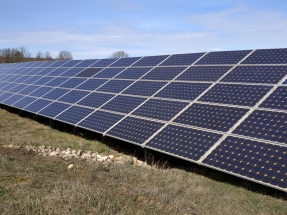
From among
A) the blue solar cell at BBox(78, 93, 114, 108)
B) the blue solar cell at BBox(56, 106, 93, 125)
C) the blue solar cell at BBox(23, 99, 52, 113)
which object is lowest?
the blue solar cell at BBox(23, 99, 52, 113)

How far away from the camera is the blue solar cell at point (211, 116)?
32.3 feet

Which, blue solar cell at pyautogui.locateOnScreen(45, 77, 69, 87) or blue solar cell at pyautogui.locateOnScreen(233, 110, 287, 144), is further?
blue solar cell at pyautogui.locateOnScreen(45, 77, 69, 87)

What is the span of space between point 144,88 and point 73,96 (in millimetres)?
4542

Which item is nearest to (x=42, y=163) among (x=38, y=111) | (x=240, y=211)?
(x=240, y=211)

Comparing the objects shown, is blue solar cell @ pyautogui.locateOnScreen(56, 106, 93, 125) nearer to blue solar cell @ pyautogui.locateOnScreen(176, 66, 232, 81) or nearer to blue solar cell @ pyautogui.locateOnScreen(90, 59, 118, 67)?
blue solar cell @ pyautogui.locateOnScreen(176, 66, 232, 81)

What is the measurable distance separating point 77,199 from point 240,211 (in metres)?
3.35

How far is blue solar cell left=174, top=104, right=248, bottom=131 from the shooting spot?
984 centimetres

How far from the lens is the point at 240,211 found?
6.84 metres

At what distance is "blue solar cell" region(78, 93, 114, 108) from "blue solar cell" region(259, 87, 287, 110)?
7.11 m

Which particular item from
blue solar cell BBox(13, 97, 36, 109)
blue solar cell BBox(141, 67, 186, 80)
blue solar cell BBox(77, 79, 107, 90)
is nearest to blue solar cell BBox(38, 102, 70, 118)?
blue solar cell BBox(77, 79, 107, 90)

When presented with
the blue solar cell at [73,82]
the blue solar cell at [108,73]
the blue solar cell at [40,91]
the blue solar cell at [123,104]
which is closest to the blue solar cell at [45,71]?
the blue solar cell at [40,91]

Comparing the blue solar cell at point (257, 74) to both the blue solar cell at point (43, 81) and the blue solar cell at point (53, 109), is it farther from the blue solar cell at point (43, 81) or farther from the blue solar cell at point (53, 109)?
the blue solar cell at point (43, 81)

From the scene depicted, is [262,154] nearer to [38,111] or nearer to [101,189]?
[101,189]

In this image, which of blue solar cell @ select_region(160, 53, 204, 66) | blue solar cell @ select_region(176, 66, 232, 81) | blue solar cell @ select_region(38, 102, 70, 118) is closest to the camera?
blue solar cell @ select_region(176, 66, 232, 81)
